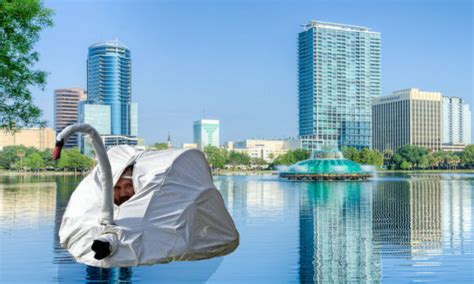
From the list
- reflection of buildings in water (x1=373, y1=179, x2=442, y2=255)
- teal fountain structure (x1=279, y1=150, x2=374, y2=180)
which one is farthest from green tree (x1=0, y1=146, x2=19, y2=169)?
reflection of buildings in water (x1=373, y1=179, x2=442, y2=255)

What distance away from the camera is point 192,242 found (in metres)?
13.1

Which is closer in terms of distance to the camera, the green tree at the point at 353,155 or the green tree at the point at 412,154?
the green tree at the point at 353,155

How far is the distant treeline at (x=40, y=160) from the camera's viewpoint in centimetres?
13250

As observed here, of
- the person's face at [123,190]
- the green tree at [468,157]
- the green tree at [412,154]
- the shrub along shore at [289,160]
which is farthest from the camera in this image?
the green tree at [468,157]

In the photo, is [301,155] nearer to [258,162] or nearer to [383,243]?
[258,162]

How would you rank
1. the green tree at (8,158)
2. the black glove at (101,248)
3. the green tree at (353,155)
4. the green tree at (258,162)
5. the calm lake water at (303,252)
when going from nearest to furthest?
the black glove at (101,248), the calm lake water at (303,252), the green tree at (353,155), the green tree at (8,158), the green tree at (258,162)

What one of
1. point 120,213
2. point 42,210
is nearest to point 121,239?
point 120,213

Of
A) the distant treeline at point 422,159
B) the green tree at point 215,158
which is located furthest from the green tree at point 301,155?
the green tree at point 215,158

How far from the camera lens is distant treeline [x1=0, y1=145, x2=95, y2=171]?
5217 inches

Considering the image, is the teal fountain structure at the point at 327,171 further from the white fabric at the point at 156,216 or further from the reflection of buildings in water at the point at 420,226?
the white fabric at the point at 156,216

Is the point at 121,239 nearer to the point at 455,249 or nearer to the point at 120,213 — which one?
the point at 120,213

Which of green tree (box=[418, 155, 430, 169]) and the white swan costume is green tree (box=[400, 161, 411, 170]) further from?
the white swan costume

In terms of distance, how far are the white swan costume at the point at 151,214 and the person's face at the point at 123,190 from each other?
0.15m

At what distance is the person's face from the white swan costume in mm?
148
